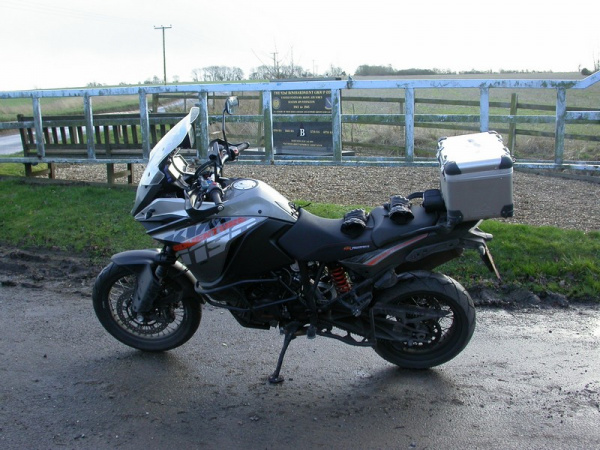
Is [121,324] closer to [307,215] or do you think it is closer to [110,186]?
[307,215]

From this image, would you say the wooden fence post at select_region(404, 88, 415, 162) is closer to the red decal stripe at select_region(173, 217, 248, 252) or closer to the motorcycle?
the motorcycle

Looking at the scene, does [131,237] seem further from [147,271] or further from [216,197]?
[216,197]

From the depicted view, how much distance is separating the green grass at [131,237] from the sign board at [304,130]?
3.07 meters

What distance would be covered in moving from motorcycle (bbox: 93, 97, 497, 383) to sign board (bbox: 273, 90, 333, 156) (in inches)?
247

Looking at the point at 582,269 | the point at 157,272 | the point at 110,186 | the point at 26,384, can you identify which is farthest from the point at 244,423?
the point at 110,186

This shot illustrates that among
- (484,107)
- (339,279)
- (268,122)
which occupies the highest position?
(484,107)

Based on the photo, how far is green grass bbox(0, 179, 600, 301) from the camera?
5.93 metres

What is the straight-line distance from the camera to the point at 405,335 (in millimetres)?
4320

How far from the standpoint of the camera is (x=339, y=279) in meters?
4.28

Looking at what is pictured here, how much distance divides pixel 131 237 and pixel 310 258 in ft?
12.4

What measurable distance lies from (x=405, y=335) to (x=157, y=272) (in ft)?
5.82

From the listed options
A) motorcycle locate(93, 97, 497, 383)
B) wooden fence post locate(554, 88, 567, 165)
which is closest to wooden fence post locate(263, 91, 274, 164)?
wooden fence post locate(554, 88, 567, 165)

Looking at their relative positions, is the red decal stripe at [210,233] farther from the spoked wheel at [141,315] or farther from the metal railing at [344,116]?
the metal railing at [344,116]

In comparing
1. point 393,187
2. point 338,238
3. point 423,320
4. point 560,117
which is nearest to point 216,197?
point 338,238
